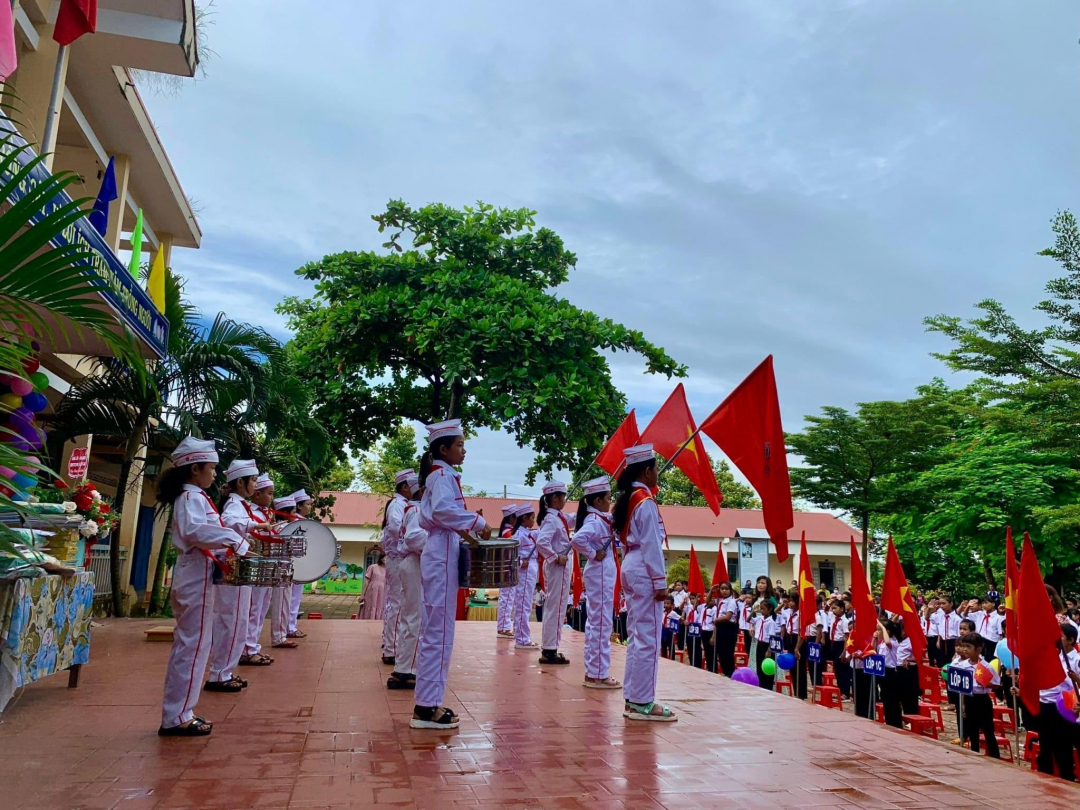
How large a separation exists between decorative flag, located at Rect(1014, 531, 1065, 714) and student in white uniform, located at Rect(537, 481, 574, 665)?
4.20 m

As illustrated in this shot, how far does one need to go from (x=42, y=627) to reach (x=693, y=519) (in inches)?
1343

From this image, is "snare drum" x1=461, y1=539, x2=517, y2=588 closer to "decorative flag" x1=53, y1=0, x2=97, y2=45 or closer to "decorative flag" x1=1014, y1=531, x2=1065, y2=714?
"decorative flag" x1=1014, y1=531, x2=1065, y2=714

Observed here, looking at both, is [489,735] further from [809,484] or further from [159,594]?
[809,484]

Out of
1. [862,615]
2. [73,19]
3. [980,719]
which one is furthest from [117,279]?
[980,719]

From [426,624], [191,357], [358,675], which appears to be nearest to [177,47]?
[191,357]

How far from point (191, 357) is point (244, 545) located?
25.6ft

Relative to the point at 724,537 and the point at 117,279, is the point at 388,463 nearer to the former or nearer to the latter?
the point at 724,537

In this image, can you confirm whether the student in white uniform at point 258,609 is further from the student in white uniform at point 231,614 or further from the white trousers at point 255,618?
the student in white uniform at point 231,614

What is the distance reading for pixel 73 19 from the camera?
6.36 metres

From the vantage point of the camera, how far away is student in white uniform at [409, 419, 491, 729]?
5258 millimetres

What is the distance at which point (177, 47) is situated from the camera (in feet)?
35.7

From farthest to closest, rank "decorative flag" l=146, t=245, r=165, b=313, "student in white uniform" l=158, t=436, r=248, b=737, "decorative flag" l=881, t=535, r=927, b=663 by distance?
"decorative flag" l=146, t=245, r=165, b=313, "decorative flag" l=881, t=535, r=927, b=663, "student in white uniform" l=158, t=436, r=248, b=737

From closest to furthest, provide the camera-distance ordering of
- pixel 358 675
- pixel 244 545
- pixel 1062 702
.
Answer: pixel 244 545
pixel 1062 702
pixel 358 675

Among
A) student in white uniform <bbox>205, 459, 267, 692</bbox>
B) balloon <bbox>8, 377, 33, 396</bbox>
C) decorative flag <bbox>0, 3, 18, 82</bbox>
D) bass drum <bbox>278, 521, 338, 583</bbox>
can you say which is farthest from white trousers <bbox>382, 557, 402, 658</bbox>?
decorative flag <bbox>0, 3, 18, 82</bbox>
